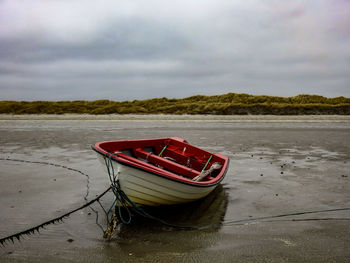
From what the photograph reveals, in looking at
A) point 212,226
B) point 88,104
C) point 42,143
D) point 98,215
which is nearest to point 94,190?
point 98,215

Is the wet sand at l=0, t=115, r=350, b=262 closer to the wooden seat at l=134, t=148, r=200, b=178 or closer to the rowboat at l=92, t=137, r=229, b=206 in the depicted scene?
the rowboat at l=92, t=137, r=229, b=206

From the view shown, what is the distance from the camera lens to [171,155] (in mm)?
8961

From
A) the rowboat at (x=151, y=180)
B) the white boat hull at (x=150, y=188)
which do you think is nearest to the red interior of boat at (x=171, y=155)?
the rowboat at (x=151, y=180)

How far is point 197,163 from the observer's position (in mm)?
8531

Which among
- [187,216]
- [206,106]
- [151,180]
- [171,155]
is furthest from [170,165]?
[206,106]

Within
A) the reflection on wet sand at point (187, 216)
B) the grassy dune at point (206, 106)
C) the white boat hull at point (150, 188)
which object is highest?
the grassy dune at point (206, 106)

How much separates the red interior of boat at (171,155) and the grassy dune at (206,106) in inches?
1331

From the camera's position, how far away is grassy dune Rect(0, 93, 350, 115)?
4191 cm

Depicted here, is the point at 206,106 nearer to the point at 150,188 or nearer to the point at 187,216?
the point at 187,216

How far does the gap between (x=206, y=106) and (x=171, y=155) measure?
35735mm

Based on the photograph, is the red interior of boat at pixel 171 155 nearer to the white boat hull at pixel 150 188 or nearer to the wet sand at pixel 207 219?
the wet sand at pixel 207 219

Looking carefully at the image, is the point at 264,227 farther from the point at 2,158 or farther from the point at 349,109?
the point at 349,109

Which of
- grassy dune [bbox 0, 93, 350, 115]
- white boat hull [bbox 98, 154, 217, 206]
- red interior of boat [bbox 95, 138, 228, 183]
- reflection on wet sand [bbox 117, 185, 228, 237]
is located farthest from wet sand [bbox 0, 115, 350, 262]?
grassy dune [bbox 0, 93, 350, 115]

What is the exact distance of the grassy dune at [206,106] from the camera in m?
41.9
